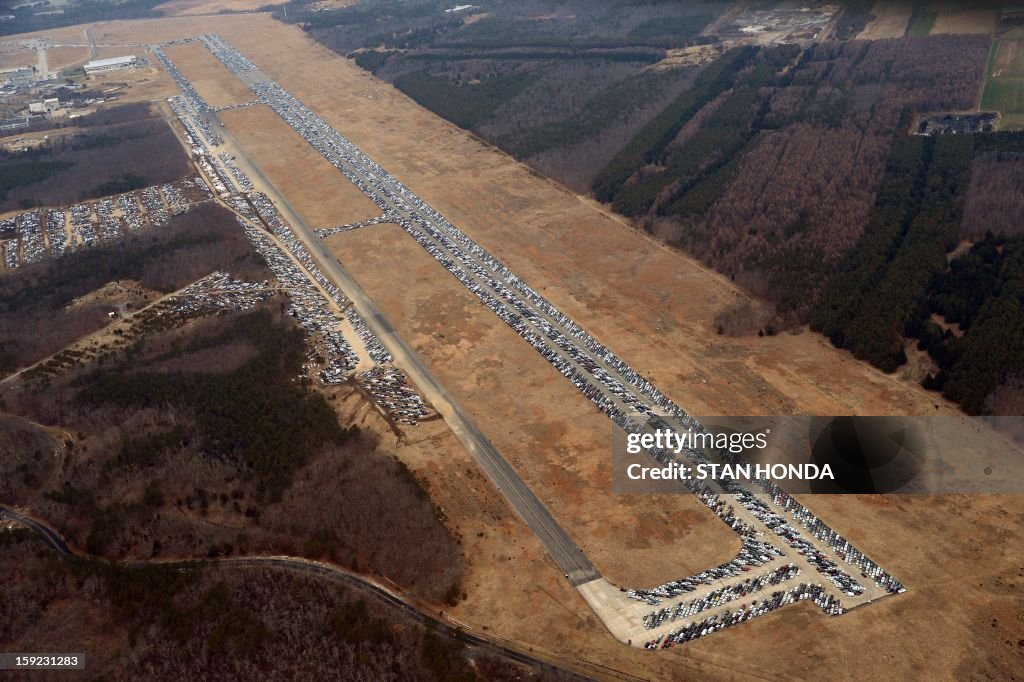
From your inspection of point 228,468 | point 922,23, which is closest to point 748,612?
point 228,468

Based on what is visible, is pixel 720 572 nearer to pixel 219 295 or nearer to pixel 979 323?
A: pixel 979 323

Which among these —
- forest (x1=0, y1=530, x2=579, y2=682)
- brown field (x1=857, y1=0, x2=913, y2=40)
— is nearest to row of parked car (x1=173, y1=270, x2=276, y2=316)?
forest (x1=0, y1=530, x2=579, y2=682)

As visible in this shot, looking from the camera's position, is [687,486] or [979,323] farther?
[979,323]

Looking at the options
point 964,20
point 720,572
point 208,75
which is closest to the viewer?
point 720,572

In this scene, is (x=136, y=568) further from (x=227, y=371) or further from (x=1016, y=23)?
(x=1016, y=23)

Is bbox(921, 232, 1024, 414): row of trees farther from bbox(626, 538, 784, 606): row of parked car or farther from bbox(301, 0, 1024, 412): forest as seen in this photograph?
bbox(626, 538, 784, 606): row of parked car

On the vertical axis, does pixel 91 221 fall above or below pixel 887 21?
below

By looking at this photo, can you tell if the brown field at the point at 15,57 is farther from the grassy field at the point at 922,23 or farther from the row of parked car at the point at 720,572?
the row of parked car at the point at 720,572
